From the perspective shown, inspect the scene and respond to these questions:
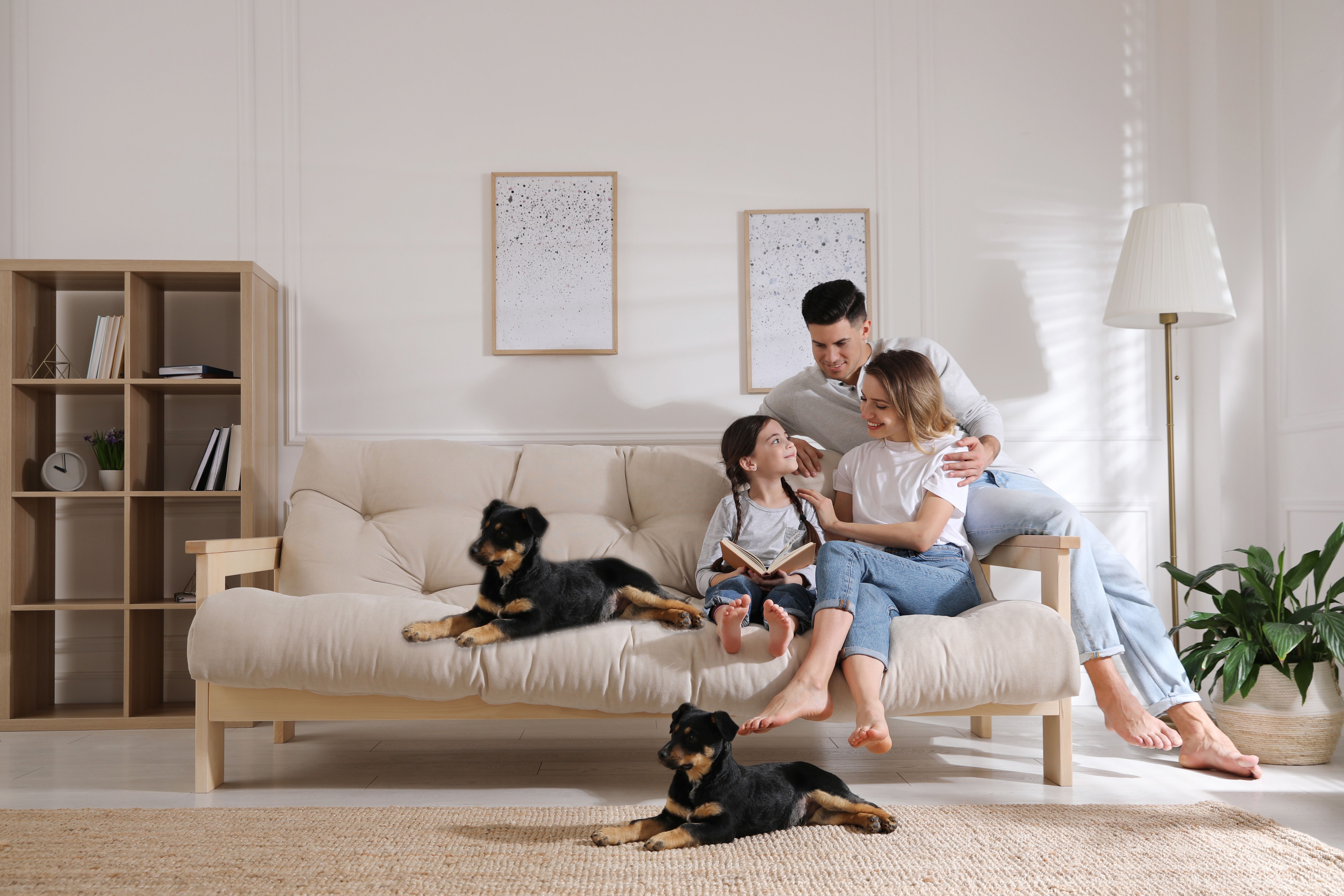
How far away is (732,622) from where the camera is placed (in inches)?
66.8

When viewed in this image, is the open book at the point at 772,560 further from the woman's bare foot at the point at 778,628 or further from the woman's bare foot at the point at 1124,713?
the woman's bare foot at the point at 1124,713

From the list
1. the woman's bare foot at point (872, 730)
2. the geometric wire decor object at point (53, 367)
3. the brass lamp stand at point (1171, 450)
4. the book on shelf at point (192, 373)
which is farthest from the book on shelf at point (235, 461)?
the brass lamp stand at point (1171, 450)

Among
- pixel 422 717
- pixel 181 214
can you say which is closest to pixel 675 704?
pixel 422 717

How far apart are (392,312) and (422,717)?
1499 millimetres

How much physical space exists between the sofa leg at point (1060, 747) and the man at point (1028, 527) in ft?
0.37

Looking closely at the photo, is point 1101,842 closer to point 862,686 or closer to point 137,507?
point 862,686

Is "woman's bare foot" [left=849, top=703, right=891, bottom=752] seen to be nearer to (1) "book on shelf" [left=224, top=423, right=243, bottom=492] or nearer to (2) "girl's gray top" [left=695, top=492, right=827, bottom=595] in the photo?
(2) "girl's gray top" [left=695, top=492, right=827, bottom=595]

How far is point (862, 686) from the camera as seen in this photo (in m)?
1.66

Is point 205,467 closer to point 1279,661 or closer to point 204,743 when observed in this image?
point 204,743

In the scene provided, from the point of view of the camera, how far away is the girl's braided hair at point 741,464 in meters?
2.12

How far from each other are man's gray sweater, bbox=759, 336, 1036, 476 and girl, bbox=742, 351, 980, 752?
20 cm

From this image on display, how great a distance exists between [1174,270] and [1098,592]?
1137 mm

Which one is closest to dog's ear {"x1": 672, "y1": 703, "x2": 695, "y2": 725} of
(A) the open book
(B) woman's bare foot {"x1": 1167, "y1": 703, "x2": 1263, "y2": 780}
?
(A) the open book

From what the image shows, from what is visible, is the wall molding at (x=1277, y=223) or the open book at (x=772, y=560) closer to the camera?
the open book at (x=772, y=560)
